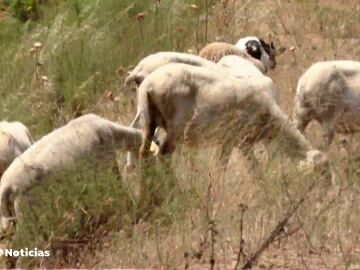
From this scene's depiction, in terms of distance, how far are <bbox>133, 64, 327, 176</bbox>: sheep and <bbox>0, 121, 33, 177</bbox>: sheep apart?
2.83 feet

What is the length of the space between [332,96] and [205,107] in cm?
135

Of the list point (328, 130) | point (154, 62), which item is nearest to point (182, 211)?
point (154, 62)

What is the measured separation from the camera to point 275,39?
38.7ft

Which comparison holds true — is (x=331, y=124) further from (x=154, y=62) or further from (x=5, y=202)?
(x=5, y=202)

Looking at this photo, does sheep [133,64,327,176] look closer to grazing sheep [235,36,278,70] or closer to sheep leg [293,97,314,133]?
sheep leg [293,97,314,133]

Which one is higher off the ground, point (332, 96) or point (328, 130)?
point (332, 96)

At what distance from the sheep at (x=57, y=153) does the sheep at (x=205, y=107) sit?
35cm

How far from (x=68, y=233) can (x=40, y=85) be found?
4.14 metres

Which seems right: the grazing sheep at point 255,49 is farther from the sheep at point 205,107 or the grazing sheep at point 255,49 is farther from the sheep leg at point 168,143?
the sheep leg at point 168,143

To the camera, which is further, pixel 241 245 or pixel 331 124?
pixel 331 124

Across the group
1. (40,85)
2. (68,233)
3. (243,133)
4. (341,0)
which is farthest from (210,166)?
(341,0)

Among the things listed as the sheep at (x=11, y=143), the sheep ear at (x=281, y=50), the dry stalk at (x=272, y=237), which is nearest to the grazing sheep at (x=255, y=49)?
the sheep ear at (x=281, y=50)

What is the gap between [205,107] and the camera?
24.5 ft

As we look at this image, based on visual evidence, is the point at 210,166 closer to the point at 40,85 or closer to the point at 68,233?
the point at 68,233
